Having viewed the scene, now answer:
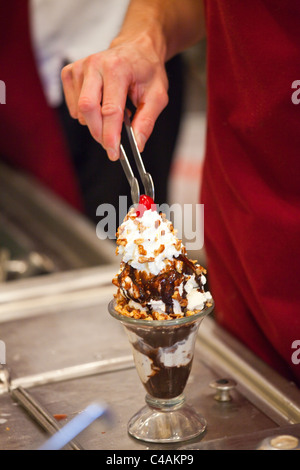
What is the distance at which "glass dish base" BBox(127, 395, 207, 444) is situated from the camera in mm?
1075

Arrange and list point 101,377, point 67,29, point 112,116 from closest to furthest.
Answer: point 112,116, point 101,377, point 67,29

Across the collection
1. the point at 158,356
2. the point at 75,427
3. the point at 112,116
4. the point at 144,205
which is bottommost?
the point at 75,427

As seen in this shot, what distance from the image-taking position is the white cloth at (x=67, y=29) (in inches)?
111

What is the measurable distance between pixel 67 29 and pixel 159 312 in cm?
212

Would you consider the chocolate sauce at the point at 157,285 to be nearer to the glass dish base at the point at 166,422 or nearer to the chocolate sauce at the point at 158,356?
the chocolate sauce at the point at 158,356

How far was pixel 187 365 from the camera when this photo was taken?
1.08 m

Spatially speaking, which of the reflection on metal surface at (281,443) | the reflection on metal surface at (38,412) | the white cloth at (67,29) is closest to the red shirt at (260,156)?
the reflection on metal surface at (281,443)

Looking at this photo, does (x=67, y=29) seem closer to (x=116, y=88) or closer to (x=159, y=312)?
(x=116, y=88)

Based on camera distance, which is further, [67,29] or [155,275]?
[67,29]

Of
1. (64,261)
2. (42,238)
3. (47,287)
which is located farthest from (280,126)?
(42,238)

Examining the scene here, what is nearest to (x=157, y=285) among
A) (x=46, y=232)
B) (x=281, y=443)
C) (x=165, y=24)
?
(x=281, y=443)

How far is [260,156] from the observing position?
125 centimetres

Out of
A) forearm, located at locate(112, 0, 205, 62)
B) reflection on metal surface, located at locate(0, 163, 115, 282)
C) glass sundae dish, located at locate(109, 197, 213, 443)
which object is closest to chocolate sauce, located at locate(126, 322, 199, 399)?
glass sundae dish, located at locate(109, 197, 213, 443)

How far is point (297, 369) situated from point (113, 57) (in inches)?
24.7
